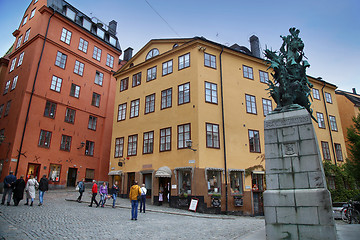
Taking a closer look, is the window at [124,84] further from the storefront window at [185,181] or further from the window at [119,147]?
the storefront window at [185,181]

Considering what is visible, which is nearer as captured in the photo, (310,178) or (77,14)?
(310,178)

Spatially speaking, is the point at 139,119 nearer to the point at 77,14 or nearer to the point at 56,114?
the point at 56,114

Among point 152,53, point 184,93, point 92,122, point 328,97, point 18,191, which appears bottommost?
point 18,191

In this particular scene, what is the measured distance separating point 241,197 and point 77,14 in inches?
1138

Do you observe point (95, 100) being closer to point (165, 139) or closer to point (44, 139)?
point (44, 139)

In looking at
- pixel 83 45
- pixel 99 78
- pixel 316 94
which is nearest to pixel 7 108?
pixel 99 78

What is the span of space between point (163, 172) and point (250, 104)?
31.7 ft

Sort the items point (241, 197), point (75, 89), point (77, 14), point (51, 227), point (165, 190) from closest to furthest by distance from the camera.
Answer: point (51, 227), point (241, 197), point (165, 190), point (75, 89), point (77, 14)

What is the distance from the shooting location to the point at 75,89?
1150 inches

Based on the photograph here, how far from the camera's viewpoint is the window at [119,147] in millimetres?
24297

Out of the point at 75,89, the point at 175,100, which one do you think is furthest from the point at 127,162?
the point at 75,89

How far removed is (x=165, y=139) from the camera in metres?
20.8

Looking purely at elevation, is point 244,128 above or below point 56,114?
below

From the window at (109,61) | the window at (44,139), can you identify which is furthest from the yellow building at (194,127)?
the window at (109,61)
